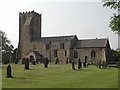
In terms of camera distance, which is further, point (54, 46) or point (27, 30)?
point (27, 30)

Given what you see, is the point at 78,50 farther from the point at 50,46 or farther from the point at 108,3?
the point at 108,3

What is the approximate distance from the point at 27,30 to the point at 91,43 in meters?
21.7

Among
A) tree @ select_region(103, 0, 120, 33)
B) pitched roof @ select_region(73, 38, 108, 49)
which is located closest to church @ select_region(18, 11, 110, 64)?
pitched roof @ select_region(73, 38, 108, 49)

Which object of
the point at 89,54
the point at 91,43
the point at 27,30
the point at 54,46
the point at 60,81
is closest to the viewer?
the point at 60,81

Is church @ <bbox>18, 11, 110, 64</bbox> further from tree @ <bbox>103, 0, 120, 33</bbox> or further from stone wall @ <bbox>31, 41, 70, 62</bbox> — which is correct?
tree @ <bbox>103, 0, 120, 33</bbox>

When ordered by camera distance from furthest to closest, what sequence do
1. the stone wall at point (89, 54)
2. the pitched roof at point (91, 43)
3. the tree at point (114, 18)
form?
the pitched roof at point (91, 43) → the stone wall at point (89, 54) → the tree at point (114, 18)

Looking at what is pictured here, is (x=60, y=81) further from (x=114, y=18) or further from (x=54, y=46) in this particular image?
(x=54, y=46)

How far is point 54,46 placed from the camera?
267ft

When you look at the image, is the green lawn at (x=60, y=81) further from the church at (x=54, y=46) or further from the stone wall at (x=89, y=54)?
the stone wall at (x=89, y=54)

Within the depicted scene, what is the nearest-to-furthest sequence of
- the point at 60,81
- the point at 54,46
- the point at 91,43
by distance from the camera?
the point at 60,81, the point at 91,43, the point at 54,46

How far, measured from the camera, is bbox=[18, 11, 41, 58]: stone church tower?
3401 inches

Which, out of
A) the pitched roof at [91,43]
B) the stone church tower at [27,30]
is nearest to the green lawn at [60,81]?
the pitched roof at [91,43]

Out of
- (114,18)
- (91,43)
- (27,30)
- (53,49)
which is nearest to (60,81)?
(114,18)

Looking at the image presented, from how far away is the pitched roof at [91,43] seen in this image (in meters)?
76.0
